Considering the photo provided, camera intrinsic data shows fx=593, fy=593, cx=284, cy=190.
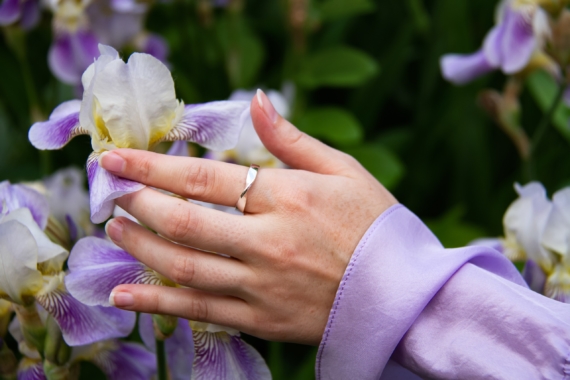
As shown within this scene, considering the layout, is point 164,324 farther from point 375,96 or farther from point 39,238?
point 375,96

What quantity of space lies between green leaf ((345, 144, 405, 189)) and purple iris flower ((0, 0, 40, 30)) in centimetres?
69

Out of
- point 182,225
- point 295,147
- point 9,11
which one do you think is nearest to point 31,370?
point 182,225

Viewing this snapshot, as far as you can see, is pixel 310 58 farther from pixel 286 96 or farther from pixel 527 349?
pixel 527 349

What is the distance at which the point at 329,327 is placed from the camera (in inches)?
23.8

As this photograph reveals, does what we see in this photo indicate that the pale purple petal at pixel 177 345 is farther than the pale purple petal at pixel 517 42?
No

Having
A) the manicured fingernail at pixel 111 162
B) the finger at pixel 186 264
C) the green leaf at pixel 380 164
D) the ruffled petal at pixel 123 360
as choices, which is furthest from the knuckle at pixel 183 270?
the green leaf at pixel 380 164

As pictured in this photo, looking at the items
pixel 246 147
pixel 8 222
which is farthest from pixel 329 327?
pixel 246 147

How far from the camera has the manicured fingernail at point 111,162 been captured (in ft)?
1.78

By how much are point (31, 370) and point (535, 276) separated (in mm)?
630

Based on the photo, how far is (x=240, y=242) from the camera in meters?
0.56

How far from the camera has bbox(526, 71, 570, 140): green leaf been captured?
1.16 metres

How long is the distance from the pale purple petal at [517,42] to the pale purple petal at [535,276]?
410 millimetres

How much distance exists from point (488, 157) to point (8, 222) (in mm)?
1123

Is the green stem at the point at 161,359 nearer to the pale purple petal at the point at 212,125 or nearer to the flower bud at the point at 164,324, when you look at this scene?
the flower bud at the point at 164,324
